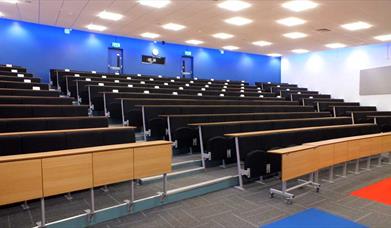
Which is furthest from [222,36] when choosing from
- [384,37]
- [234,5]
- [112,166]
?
[112,166]

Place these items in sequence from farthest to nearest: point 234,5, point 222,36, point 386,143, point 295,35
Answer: point 222,36, point 295,35, point 234,5, point 386,143

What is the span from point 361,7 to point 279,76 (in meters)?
7.90

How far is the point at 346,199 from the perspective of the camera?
10.6 ft

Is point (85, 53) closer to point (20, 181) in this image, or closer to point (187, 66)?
point (187, 66)

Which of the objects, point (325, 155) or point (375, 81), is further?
point (375, 81)

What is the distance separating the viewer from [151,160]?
2.80 metres

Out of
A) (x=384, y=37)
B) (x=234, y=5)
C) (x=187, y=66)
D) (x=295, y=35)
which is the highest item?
(x=234, y=5)

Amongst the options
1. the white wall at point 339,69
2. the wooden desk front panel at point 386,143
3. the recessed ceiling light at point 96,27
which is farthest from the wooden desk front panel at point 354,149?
the recessed ceiling light at point 96,27

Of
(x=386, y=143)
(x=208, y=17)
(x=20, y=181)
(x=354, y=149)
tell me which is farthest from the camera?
(x=208, y=17)

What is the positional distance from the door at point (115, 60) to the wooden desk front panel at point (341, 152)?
299 inches

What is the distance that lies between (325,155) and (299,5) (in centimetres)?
368

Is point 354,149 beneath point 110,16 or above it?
beneath

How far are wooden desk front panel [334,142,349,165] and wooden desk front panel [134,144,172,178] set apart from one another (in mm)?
2380

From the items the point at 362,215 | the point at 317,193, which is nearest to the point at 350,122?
the point at 317,193
